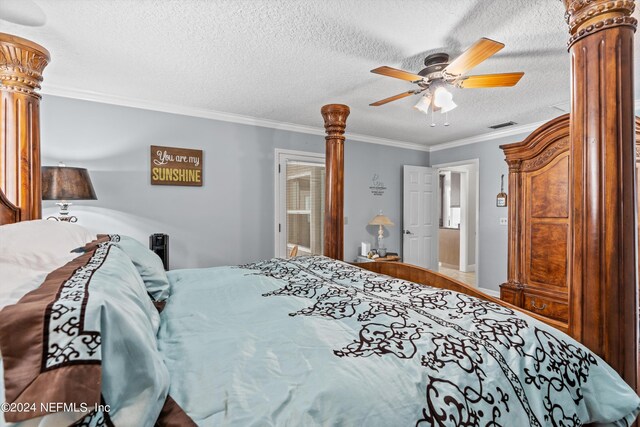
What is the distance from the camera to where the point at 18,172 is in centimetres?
170

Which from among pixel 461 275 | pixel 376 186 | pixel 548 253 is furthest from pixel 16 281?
pixel 461 275

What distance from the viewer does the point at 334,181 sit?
9.05ft

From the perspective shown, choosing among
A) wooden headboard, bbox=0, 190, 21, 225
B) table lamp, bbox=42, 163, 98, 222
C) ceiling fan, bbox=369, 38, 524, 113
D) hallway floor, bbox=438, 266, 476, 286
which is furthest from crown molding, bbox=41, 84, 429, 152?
hallway floor, bbox=438, 266, 476, 286

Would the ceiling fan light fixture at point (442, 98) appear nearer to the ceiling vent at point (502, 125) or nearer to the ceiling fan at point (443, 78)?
the ceiling fan at point (443, 78)

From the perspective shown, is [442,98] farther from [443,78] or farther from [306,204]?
[306,204]

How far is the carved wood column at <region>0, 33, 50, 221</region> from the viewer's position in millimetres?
1648

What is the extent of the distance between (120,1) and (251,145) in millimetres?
2310

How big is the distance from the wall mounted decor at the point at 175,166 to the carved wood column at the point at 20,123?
1.72m

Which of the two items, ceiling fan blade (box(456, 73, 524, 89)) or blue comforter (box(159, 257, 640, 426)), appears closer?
blue comforter (box(159, 257, 640, 426))

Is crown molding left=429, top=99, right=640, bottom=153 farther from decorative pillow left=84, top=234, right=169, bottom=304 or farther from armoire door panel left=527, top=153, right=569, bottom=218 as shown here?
decorative pillow left=84, top=234, right=169, bottom=304

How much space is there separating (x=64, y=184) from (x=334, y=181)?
2.17 m

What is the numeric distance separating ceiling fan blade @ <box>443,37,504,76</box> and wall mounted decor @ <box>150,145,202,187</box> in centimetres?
282

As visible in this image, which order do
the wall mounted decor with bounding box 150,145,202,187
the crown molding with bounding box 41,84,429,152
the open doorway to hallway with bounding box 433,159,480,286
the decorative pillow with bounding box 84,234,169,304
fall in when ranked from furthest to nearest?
the open doorway to hallway with bounding box 433,159,480,286, the wall mounted decor with bounding box 150,145,202,187, the crown molding with bounding box 41,84,429,152, the decorative pillow with bounding box 84,234,169,304

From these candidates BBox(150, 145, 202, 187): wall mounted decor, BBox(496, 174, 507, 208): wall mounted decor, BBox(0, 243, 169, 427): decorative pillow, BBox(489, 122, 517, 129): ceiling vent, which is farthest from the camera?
BBox(496, 174, 507, 208): wall mounted decor
